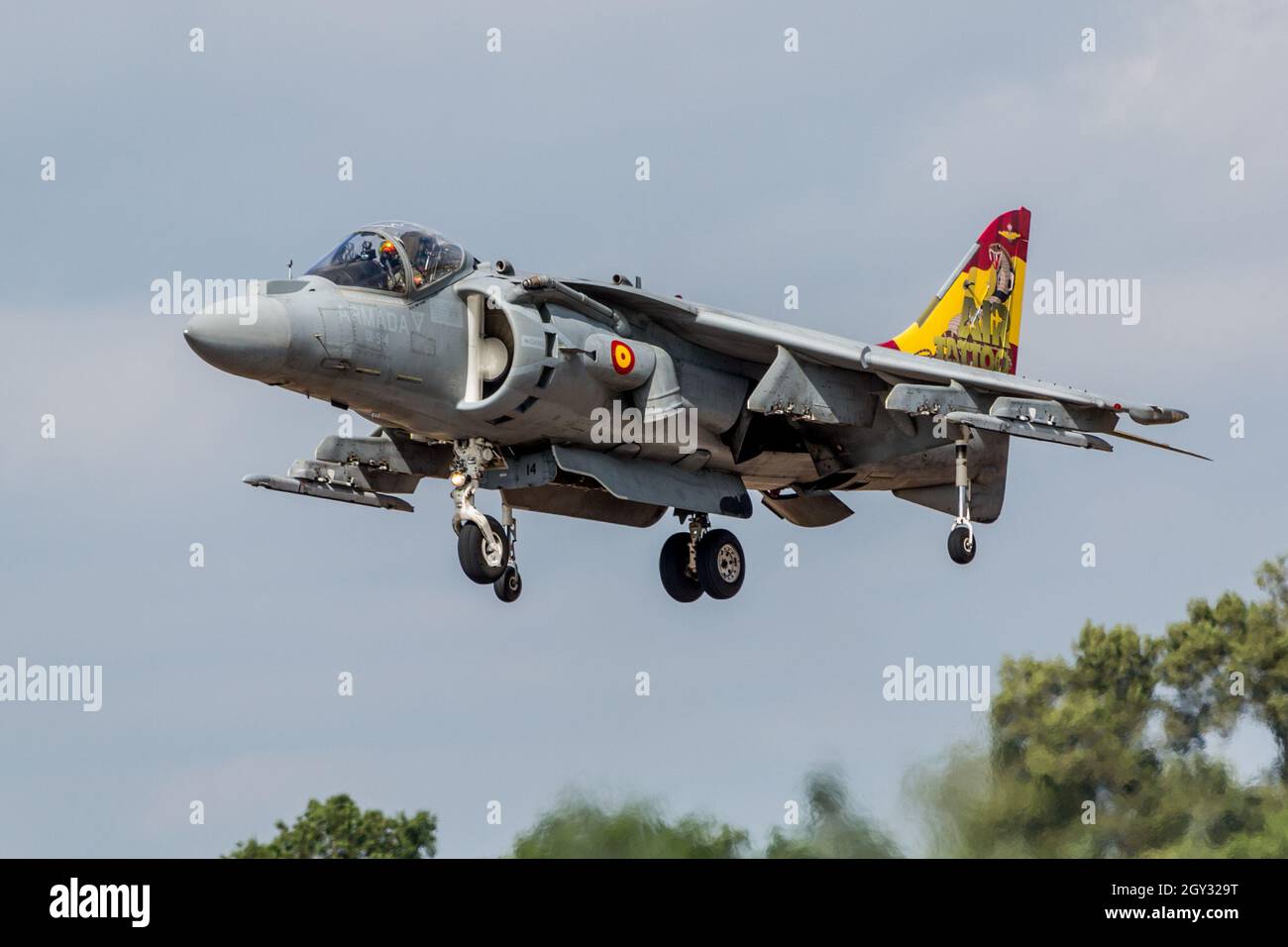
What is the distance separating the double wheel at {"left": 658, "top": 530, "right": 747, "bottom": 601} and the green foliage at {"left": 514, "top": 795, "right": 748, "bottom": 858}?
2996 mm

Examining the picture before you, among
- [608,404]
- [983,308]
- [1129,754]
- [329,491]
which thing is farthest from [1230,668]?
[329,491]

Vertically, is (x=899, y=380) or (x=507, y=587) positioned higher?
(x=899, y=380)

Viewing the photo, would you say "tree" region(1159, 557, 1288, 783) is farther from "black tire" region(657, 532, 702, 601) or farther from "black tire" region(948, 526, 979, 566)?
"black tire" region(657, 532, 702, 601)

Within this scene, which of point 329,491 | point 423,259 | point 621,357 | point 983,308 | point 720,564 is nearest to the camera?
point 423,259

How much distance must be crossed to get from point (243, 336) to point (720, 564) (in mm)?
6415

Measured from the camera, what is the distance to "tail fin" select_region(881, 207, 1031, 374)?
2723cm

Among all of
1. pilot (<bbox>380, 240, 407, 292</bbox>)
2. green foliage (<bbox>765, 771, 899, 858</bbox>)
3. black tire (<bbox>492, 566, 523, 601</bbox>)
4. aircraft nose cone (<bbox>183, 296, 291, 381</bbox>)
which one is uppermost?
pilot (<bbox>380, 240, 407, 292</bbox>)

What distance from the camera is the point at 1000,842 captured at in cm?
2319

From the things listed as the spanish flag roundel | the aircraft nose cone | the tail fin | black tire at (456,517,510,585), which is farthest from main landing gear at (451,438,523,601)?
the tail fin

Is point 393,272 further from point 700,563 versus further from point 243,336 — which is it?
point 700,563

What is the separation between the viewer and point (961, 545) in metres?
24.2

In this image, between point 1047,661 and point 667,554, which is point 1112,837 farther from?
point 667,554
